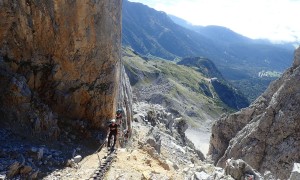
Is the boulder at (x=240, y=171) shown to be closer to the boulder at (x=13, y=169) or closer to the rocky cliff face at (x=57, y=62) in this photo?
the rocky cliff face at (x=57, y=62)

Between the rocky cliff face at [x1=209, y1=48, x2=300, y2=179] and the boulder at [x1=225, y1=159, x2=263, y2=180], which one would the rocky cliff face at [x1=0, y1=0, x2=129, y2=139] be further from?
the rocky cliff face at [x1=209, y1=48, x2=300, y2=179]

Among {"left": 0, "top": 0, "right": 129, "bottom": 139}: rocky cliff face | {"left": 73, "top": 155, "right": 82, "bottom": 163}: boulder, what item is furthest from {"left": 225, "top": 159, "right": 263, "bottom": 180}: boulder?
{"left": 0, "top": 0, "right": 129, "bottom": 139}: rocky cliff face

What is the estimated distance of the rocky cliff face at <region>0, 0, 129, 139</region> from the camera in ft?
97.5

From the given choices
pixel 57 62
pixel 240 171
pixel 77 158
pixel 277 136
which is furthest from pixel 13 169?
pixel 277 136

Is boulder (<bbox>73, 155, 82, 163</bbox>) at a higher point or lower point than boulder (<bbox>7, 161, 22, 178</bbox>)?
lower

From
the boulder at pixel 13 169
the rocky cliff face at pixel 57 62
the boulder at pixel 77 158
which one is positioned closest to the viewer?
the boulder at pixel 13 169


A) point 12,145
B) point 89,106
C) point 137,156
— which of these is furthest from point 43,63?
point 137,156

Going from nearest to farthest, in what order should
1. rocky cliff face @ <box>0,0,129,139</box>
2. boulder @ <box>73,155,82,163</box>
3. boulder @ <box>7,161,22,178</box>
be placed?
boulder @ <box>7,161,22,178</box> → boulder @ <box>73,155,82,163</box> → rocky cliff face @ <box>0,0,129,139</box>

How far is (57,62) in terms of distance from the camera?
1321 inches

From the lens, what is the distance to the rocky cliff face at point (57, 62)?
1169 inches

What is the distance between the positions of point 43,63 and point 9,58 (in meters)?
3.28

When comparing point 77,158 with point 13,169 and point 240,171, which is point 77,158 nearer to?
point 13,169

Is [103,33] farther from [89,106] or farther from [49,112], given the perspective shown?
[49,112]

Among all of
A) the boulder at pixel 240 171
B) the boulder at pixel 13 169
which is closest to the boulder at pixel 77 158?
the boulder at pixel 13 169
